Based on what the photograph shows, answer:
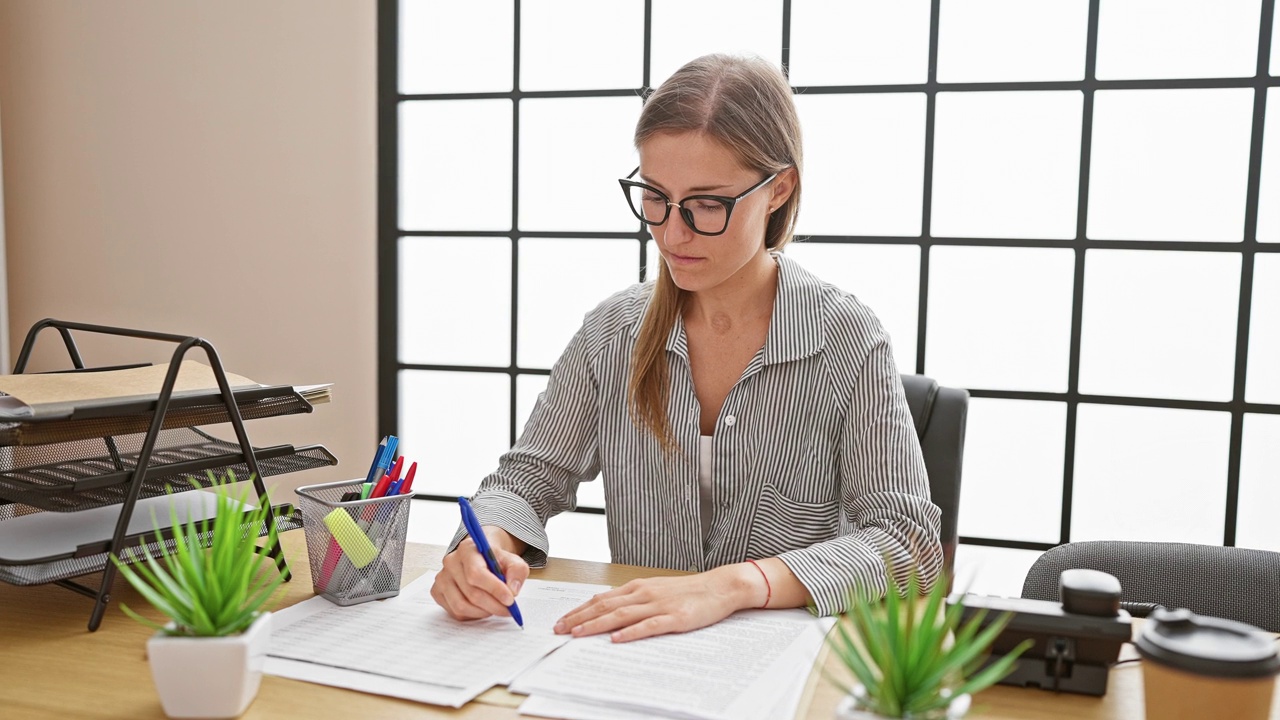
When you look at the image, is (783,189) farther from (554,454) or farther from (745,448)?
(554,454)

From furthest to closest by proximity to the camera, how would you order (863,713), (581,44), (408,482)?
(581,44) < (408,482) < (863,713)

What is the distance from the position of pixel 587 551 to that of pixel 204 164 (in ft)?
4.73

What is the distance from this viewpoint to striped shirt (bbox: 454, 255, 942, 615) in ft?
4.35

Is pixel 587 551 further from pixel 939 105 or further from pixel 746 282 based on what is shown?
pixel 939 105

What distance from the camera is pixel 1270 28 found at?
1.98 meters

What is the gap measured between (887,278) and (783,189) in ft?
3.00

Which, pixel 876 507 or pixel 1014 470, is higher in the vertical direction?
pixel 876 507

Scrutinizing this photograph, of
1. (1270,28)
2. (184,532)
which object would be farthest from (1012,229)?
(184,532)

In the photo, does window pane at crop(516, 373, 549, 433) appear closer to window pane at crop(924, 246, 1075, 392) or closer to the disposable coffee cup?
window pane at crop(924, 246, 1075, 392)

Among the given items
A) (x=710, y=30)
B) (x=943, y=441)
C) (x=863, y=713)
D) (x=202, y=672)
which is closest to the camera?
(x=863, y=713)

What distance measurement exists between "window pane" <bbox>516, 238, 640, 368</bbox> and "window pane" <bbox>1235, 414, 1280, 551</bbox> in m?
1.46

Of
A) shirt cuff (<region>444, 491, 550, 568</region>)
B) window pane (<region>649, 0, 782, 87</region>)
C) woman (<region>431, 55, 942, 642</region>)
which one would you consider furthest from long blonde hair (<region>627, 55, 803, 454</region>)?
window pane (<region>649, 0, 782, 87</region>)

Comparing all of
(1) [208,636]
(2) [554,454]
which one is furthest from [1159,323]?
(1) [208,636]

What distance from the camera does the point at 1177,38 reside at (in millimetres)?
2062
